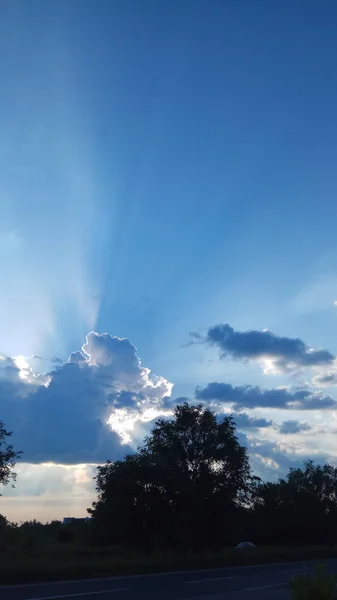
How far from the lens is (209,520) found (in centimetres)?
4741

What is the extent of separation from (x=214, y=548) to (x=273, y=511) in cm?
2149

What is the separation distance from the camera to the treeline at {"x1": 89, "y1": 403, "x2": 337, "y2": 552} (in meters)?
41.8

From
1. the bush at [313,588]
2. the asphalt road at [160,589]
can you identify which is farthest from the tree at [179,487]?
the bush at [313,588]

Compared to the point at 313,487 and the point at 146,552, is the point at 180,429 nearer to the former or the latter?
the point at 146,552

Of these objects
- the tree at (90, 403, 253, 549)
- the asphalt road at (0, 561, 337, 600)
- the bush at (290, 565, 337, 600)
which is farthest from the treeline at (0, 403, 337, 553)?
the bush at (290, 565, 337, 600)

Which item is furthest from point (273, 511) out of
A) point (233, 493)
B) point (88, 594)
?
point (88, 594)

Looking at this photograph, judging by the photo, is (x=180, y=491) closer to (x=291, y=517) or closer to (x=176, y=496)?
(x=176, y=496)

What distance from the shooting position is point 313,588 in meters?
8.77

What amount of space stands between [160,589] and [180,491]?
76.3 feet

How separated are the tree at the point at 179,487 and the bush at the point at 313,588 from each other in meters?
34.0

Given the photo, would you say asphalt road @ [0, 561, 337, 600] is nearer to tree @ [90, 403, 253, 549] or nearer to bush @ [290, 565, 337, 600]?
bush @ [290, 565, 337, 600]

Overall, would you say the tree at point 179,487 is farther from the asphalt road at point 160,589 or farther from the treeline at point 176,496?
the asphalt road at point 160,589

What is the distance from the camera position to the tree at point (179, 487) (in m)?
41.8

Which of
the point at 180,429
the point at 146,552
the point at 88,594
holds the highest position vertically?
the point at 180,429
